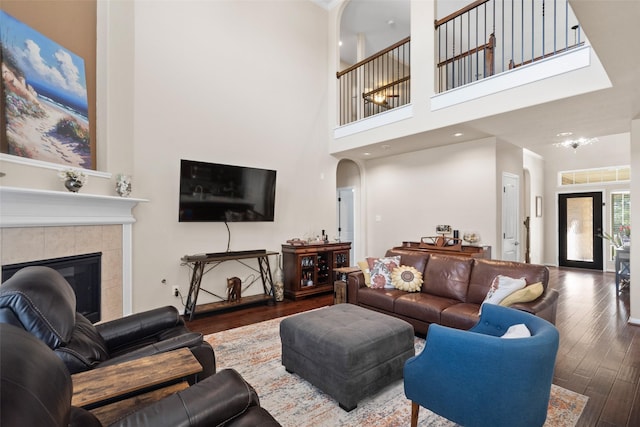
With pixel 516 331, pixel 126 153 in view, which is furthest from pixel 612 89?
pixel 126 153

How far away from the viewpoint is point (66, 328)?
1.47 m

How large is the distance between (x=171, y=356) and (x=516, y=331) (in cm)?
187

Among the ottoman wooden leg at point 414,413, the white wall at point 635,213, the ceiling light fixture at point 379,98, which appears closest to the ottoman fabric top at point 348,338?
the ottoman wooden leg at point 414,413

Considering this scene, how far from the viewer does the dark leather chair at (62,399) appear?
0.73 meters

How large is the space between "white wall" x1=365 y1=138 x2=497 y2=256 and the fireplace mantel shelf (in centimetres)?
471

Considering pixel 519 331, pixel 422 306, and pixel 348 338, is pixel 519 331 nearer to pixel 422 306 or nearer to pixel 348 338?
pixel 348 338

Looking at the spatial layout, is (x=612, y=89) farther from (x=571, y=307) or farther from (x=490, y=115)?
(x=571, y=307)

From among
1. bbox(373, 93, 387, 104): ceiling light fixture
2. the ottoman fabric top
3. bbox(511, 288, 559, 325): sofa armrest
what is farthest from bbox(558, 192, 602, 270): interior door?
the ottoman fabric top

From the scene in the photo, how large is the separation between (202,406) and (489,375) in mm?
1304

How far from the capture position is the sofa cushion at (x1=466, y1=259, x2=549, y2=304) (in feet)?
9.93

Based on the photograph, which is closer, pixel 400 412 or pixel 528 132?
pixel 400 412

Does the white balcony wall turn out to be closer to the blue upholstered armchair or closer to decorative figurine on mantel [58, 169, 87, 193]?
the blue upholstered armchair

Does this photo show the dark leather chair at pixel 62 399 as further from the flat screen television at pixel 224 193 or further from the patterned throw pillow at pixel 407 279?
the flat screen television at pixel 224 193

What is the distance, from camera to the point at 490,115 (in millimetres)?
3982
